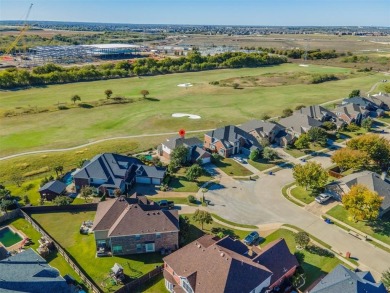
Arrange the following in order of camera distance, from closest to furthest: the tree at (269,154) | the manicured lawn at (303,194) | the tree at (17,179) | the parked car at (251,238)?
1. the parked car at (251,238)
2. the manicured lawn at (303,194)
3. the tree at (17,179)
4. the tree at (269,154)

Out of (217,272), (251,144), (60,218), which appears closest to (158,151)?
(251,144)

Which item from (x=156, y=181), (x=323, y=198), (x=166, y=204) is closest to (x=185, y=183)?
(x=156, y=181)

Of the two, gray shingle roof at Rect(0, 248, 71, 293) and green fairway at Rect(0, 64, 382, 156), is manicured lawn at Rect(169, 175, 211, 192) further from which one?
green fairway at Rect(0, 64, 382, 156)

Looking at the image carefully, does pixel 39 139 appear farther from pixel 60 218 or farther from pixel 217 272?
pixel 217 272

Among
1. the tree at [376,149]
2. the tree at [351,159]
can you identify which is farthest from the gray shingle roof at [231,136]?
the tree at [376,149]

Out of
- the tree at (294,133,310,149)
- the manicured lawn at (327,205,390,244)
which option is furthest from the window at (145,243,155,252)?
the tree at (294,133,310,149)

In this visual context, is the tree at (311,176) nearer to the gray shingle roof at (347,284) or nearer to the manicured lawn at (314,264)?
the manicured lawn at (314,264)
